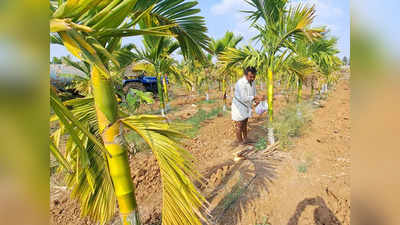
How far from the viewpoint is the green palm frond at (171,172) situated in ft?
3.15

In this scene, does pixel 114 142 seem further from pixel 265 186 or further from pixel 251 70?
pixel 251 70

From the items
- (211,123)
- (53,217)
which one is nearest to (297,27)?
(211,123)

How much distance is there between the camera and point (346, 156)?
4148 mm

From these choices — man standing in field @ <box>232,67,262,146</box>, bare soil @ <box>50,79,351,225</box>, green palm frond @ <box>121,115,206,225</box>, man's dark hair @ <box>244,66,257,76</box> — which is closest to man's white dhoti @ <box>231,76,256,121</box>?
man standing in field @ <box>232,67,262,146</box>

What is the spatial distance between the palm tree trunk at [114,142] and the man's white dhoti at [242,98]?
3859mm

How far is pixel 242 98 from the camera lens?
472 centimetres

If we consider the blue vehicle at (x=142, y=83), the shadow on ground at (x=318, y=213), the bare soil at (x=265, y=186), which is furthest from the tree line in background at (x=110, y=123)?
the blue vehicle at (x=142, y=83)

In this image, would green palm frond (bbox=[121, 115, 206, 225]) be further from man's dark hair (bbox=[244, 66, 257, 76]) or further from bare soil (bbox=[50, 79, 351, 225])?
man's dark hair (bbox=[244, 66, 257, 76])

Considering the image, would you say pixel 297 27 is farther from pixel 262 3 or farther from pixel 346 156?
pixel 346 156

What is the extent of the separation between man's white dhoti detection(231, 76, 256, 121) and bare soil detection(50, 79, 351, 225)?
0.99m

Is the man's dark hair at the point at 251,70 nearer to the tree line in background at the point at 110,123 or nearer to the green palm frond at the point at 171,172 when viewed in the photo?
the tree line in background at the point at 110,123
